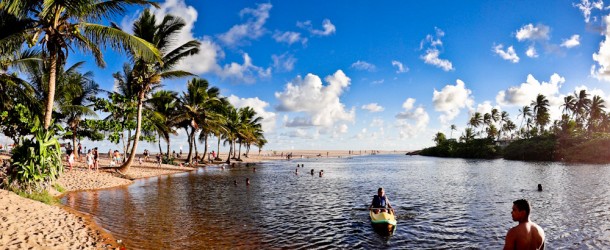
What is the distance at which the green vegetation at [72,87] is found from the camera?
16.6m

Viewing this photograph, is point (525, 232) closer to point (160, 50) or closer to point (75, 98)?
point (160, 50)

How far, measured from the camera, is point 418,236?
15.1 meters

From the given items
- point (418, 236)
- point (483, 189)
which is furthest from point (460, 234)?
point (483, 189)

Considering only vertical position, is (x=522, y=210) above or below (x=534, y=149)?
below

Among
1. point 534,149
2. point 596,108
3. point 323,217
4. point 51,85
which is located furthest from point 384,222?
point 596,108

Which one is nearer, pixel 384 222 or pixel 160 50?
pixel 384 222

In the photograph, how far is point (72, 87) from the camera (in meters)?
34.7

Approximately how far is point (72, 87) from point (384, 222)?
34.0 m

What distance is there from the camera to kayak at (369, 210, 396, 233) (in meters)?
15.8

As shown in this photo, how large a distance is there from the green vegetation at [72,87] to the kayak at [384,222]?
47.1 feet

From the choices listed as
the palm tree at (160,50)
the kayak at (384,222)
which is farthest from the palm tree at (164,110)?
the kayak at (384,222)

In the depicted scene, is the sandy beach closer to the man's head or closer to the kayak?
the kayak

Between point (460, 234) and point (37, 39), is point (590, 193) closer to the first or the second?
point (460, 234)

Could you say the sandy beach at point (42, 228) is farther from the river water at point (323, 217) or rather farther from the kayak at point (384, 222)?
the kayak at point (384, 222)
